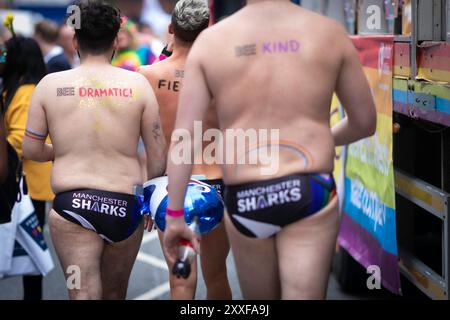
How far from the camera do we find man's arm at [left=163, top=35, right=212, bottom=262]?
140 inches

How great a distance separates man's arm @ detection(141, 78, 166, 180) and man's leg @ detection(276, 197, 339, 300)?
3.77 ft

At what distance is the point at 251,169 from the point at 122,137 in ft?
3.35

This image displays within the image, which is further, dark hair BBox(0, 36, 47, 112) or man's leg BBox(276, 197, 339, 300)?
dark hair BBox(0, 36, 47, 112)

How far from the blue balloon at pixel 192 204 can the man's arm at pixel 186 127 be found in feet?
2.17

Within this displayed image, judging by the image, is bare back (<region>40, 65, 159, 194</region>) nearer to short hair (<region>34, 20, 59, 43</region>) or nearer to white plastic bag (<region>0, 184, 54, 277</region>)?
white plastic bag (<region>0, 184, 54, 277</region>)

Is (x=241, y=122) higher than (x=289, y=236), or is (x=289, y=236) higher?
(x=241, y=122)

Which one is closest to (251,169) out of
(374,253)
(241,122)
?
(241,122)

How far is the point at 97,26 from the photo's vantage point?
14.3 ft

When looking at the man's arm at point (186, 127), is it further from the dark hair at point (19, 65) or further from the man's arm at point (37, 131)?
the dark hair at point (19, 65)

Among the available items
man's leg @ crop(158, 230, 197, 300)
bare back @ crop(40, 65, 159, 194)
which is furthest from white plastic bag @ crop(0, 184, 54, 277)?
man's leg @ crop(158, 230, 197, 300)

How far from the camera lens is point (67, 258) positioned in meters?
4.32

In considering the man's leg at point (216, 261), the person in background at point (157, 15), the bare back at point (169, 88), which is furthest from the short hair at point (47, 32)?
the person in background at point (157, 15)

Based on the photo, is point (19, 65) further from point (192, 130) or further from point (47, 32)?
point (47, 32)
